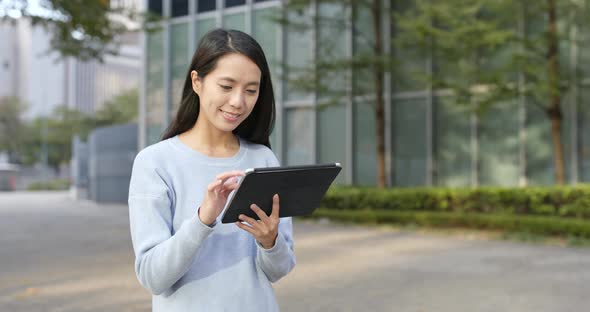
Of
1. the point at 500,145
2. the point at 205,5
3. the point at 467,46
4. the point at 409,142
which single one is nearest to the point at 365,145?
the point at 409,142

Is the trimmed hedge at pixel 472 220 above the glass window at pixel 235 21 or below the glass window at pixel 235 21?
below

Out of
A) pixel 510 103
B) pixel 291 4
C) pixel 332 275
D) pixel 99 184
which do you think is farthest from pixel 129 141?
pixel 332 275

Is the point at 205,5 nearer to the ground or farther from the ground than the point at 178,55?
farther from the ground

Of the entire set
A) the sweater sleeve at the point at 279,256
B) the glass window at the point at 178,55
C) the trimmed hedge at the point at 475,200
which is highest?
the glass window at the point at 178,55

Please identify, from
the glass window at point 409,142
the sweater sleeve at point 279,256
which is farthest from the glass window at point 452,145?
the sweater sleeve at point 279,256

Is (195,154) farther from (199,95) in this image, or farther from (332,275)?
(332,275)

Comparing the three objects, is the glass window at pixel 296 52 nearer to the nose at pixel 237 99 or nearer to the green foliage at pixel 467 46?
the green foliage at pixel 467 46

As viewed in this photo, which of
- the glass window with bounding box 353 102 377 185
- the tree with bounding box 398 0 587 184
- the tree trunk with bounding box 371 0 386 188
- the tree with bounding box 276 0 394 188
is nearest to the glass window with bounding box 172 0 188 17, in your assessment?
the tree with bounding box 276 0 394 188

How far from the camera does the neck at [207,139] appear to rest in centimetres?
176

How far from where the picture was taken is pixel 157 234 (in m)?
1.59

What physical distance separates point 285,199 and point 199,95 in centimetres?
42

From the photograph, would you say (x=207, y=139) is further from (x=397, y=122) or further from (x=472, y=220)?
(x=397, y=122)

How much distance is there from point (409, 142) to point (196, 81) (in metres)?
15.0

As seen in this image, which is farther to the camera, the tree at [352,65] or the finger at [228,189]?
the tree at [352,65]
